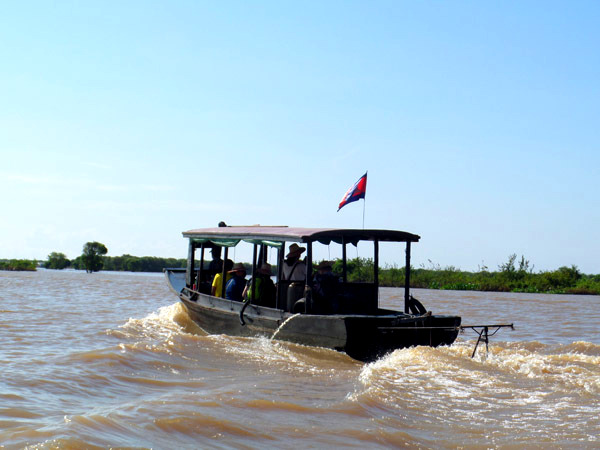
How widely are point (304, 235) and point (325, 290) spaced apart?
3.61ft

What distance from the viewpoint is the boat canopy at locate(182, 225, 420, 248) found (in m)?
10.2

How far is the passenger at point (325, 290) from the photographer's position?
1055 cm

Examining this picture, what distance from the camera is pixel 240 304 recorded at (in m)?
11.5

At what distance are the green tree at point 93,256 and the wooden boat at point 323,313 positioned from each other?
61.2 m

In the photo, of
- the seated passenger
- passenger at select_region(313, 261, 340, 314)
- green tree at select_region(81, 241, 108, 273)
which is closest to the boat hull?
passenger at select_region(313, 261, 340, 314)

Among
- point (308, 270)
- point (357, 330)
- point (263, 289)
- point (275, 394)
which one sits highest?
point (308, 270)

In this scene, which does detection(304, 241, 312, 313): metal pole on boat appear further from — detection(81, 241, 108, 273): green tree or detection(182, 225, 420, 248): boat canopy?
detection(81, 241, 108, 273): green tree

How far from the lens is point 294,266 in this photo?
11.1 meters

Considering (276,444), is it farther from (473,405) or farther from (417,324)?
(417,324)

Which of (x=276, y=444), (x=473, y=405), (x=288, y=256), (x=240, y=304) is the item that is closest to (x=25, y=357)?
(x=240, y=304)

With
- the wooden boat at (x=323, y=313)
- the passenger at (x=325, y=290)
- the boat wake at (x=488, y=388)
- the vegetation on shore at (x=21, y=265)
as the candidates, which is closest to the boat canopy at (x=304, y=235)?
the wooden boat at (x=323, y=313)

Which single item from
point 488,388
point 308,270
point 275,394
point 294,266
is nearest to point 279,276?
point 294,266

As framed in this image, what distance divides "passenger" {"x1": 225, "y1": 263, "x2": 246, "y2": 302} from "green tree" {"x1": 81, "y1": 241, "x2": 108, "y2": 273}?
62.1m

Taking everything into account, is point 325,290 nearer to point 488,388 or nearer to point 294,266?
point 294,266
